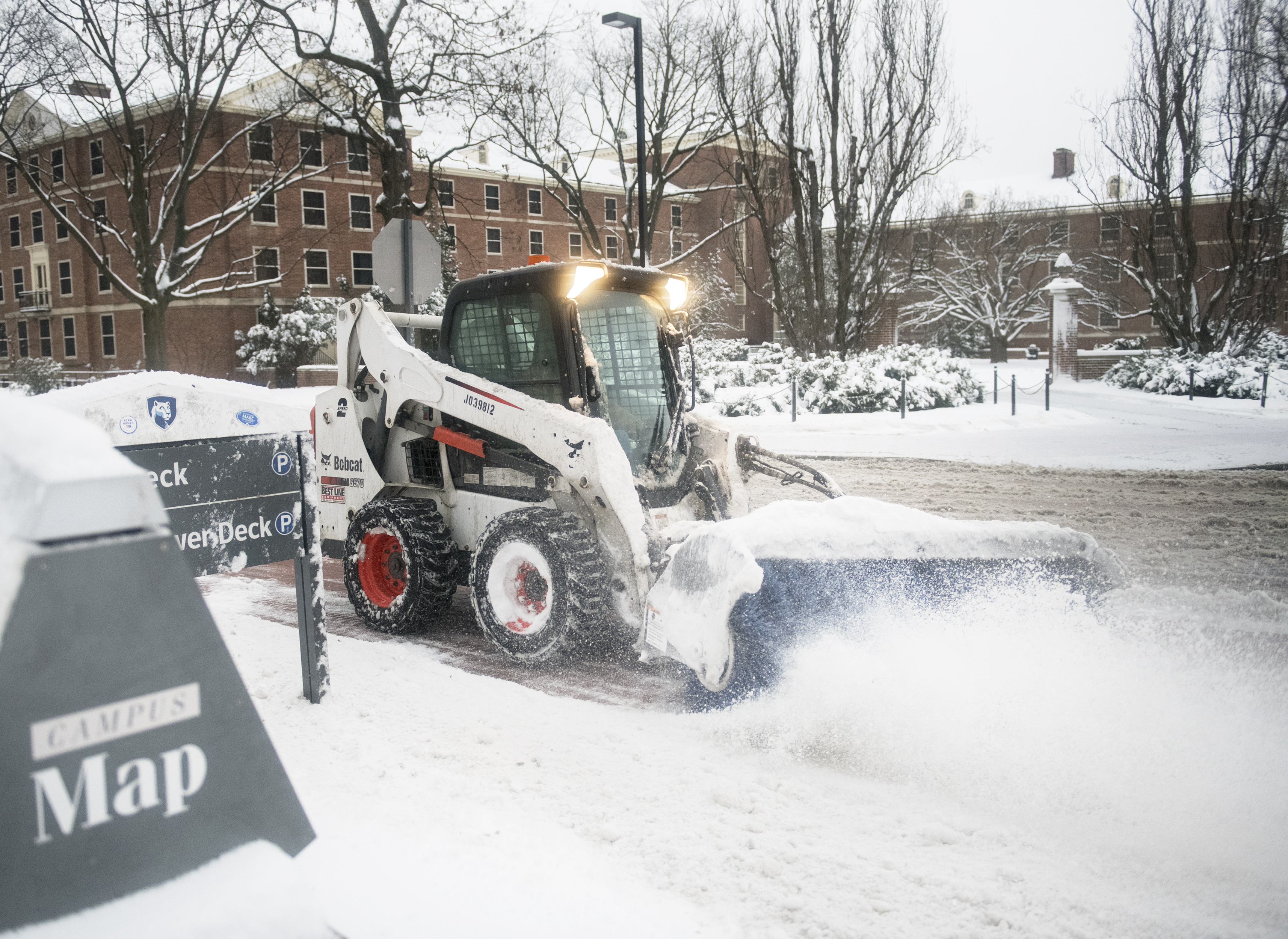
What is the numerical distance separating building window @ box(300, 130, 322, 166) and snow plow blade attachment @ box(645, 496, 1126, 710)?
68.2 feet

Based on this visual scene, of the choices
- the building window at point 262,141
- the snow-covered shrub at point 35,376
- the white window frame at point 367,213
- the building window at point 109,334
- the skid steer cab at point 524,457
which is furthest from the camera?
the building window at point 109,334

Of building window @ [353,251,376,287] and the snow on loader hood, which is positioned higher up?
building window @ [353,251,376,287]

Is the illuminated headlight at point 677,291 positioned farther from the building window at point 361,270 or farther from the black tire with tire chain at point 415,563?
the building window at point 361,270

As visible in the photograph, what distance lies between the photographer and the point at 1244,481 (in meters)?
11.1

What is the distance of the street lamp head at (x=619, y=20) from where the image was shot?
16156 mm

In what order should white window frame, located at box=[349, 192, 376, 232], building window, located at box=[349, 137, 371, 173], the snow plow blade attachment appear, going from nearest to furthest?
the snow plow blade attachment → building window, located at box=[349, 137, 371, 173] → white window frame, located at box=[349, 192, 376, 232]

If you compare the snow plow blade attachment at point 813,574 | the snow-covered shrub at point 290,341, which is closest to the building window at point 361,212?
the snow-covered shrub at point 290,341

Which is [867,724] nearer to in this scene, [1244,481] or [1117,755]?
[1117,755]

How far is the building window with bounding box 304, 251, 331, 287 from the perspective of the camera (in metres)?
38.2

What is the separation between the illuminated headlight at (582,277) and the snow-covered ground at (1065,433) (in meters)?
7.15

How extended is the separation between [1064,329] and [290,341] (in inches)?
1020

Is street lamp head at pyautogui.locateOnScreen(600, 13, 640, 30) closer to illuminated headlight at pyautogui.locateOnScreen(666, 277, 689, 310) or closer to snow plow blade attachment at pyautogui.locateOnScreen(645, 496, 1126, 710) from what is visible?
illuminated headlight at pyautogui.locateOnScreen(666, 277, 689, 310)

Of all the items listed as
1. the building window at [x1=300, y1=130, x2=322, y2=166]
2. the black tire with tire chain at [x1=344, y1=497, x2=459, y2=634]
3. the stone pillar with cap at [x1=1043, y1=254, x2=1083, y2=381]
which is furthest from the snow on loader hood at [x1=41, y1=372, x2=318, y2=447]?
the stone pillar with cap at [x1=1043, y1=254, x2=1083, y2=381]

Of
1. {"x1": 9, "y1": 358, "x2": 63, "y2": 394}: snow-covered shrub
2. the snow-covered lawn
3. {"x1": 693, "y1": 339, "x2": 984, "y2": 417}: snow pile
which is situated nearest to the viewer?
the snow-covered lawn
